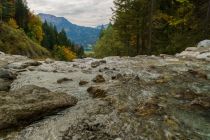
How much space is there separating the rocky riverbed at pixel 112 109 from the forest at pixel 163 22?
641 inches

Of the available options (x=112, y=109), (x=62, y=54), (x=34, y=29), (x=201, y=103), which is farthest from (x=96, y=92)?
(x=34, y=29)

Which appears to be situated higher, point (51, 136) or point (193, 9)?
point (193, 9)

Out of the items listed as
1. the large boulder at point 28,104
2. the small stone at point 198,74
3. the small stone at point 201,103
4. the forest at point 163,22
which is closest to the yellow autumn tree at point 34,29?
the forest at point 163,22

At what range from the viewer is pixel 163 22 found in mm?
34625

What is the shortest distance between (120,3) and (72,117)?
101 ft

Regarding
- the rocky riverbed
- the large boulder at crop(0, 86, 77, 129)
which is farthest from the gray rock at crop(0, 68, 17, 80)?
the large boulder at crop(0, 86, 77, 129)

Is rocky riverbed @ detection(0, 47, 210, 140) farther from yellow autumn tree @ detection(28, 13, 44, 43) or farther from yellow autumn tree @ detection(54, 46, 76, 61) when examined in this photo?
yellow autumn tree @ detection(28, 13, 44, 43)

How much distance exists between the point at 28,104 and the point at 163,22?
27.7 m

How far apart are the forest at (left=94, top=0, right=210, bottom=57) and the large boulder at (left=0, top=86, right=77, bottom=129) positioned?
2005cm

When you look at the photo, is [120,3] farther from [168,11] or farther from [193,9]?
[193,9]

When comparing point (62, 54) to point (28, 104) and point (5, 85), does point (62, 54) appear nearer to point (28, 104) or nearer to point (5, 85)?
point (5, 85)

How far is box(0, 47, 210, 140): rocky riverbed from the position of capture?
767 cm

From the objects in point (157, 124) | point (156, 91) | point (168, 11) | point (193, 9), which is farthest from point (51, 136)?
point (168, 11)

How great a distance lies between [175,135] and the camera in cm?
755
